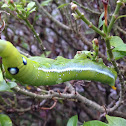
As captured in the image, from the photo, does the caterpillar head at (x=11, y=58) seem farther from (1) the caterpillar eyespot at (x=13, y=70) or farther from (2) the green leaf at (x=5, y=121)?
(2) the green leaf at (x=5, y=121)

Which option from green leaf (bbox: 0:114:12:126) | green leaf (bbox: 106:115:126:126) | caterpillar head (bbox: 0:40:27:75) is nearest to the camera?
caterpillar head (bbox: 0:40:27:75)

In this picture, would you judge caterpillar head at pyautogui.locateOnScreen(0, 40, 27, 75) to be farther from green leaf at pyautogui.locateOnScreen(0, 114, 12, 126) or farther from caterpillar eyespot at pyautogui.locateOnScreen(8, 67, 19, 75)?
green leaf at pyautogui.locateOnScreen(0, 114, 12, 126)

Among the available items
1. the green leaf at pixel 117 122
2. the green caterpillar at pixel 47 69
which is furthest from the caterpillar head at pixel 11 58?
the green leaf at pixel 117 122

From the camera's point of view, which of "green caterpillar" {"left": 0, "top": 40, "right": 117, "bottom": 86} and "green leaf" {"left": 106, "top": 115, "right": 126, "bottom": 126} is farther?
"green leaf" {"left": 106, "top": 115, "right": 126, "bottom": 126}

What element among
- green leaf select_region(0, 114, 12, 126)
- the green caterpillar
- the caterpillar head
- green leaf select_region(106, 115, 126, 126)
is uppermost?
the caterpillar head

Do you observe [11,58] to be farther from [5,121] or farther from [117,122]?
[117,122]

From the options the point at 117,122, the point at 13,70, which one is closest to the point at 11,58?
the point at 13,70

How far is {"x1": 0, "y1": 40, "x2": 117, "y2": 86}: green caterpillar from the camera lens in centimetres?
69

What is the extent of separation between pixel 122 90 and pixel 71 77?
307mm

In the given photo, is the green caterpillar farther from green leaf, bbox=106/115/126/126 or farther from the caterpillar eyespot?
green leaf, bbox=106/115/126/126

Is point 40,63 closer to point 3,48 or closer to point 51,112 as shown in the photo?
point 3,48

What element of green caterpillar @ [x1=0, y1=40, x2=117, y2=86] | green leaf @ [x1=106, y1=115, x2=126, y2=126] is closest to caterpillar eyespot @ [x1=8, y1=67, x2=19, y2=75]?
green caterpillar @ [x1=0, y1=40, x2=117, y2=86]

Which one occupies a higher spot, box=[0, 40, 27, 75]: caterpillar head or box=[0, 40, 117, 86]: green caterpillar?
box=[0, 40, 27, 75]: caterpillar head

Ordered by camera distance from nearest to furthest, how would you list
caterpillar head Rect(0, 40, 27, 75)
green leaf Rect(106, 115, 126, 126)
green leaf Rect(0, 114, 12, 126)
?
caterpillar head Rect(0, 40, 27, 75) < green leaf Rect(106, 115, 126, 126) < green leaf Rect(0, 114, 12, 126)
